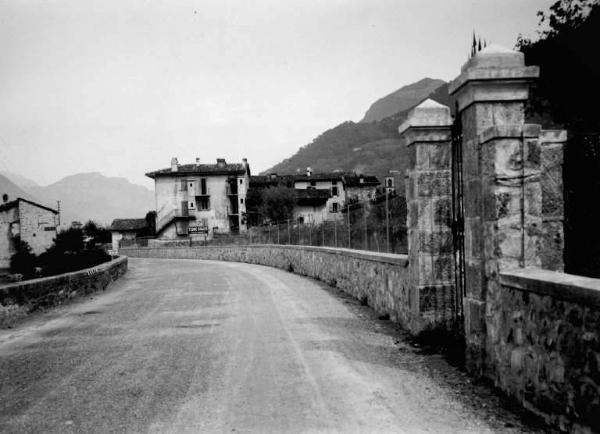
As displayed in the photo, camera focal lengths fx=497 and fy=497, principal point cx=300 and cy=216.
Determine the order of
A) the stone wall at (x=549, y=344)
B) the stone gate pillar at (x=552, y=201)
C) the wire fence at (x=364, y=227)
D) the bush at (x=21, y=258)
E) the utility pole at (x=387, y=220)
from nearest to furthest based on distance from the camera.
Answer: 1. the stone wall at (x=549, y=344)
2. the stone gate pillar at (x=552, y=201)
3. the wire fence at (x=364, y=227)
4. the utility pole at (x=387, y=220)
5. the bush at (x=21, y=258)

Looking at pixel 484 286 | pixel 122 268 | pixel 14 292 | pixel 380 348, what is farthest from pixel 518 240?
pixel 122 268

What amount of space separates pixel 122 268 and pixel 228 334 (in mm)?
16407

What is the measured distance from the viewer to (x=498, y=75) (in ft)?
16.1

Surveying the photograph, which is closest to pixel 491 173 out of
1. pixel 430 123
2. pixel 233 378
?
pixel 430 123

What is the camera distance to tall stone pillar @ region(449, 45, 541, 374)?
4703 mm

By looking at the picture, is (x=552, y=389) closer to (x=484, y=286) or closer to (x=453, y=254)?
(x=484, y=286)

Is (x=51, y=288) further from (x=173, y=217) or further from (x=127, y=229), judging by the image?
(x=127, y=229)

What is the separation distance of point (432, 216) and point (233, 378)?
337cm

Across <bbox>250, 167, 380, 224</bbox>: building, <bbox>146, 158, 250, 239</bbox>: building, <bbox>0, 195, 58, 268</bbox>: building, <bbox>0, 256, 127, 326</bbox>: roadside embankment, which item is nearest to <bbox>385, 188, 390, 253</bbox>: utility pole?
<bbox>0, 256, 127, 326</bbox>: roadside embankment

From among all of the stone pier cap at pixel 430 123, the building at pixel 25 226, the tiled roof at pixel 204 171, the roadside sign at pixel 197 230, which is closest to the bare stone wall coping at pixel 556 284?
the stone pier cap at pixel 430 123

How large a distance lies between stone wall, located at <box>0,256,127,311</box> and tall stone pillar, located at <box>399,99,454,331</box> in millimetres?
8217

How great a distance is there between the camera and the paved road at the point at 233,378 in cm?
406

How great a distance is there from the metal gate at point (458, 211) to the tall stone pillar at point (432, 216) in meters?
0.13

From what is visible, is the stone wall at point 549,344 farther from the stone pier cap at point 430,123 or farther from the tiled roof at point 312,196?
the tiled roof at point 312,196
